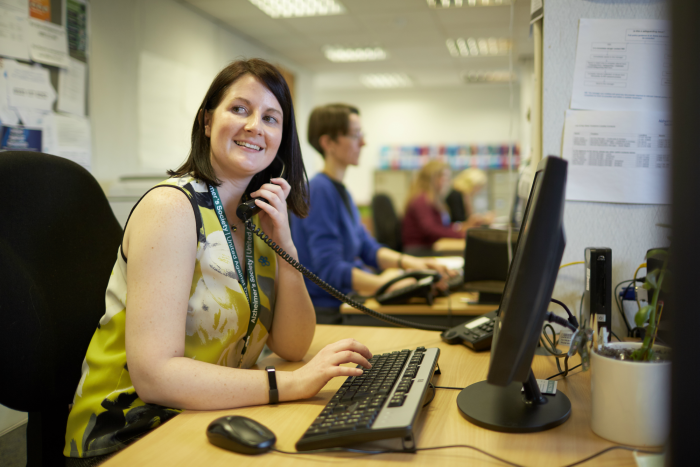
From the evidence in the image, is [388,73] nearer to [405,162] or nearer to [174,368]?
[405,162]

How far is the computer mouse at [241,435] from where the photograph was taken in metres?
0.68

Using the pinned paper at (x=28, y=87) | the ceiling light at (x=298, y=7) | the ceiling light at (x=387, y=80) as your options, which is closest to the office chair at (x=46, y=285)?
the pinned paper at (x=28, y=87)

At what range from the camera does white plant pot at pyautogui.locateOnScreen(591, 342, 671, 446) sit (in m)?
0.67

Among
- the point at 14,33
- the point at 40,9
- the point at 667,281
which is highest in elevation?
the point at 40,9

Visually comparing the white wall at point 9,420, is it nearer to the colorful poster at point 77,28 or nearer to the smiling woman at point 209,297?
the smiling woman at point 209,297

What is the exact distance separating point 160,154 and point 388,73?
395 centimetres

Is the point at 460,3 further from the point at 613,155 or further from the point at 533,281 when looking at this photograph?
the point at 533,281

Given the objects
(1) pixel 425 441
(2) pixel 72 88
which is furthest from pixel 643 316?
(2) pixel 72 88

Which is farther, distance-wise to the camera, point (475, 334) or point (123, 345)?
point (475, 334)

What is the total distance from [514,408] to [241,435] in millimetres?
446

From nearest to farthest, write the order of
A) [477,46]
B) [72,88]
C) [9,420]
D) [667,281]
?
[667,281] < [9,420] < [72,88] < [477,46]

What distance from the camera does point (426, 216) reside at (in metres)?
4.26

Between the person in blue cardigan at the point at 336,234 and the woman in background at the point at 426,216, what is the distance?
166 cm

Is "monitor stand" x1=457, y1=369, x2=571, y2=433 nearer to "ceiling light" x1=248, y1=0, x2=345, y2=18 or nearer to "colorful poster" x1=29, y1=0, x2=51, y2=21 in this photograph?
"colorful poster" x1=29, y1=0, x2=51, y2=21
